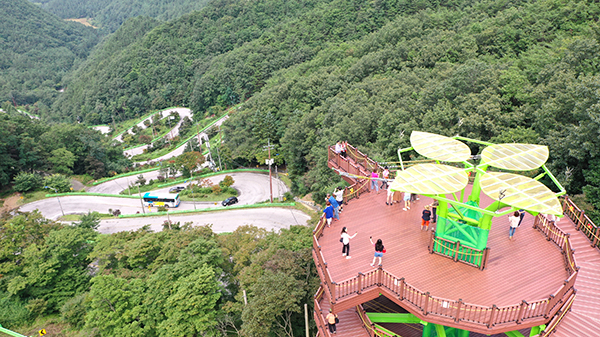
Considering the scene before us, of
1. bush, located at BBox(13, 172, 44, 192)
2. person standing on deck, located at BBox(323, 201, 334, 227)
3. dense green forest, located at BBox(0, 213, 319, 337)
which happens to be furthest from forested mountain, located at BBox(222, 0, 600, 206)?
bush, located at BBox(13, 172, 44, 192)

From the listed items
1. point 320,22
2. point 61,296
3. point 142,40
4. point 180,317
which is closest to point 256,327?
point 180,317

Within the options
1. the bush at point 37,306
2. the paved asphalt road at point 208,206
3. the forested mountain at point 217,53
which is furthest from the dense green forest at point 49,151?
the forested mountain at point 217,53

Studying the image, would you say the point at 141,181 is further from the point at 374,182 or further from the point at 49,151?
the point at 374,182

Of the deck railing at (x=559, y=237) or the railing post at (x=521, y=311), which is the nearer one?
the railing post at (x=521, y=311)

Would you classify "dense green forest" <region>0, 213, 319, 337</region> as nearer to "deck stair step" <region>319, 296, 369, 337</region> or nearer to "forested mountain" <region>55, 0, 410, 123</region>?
"deck stair step" <region>319, 296, 369, 337</region>

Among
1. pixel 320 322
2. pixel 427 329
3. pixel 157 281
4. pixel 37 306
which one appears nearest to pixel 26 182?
pixel 37 306

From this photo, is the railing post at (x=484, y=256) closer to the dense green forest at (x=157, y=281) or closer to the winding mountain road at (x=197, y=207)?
the dense green forest at (x=157, y=281)
